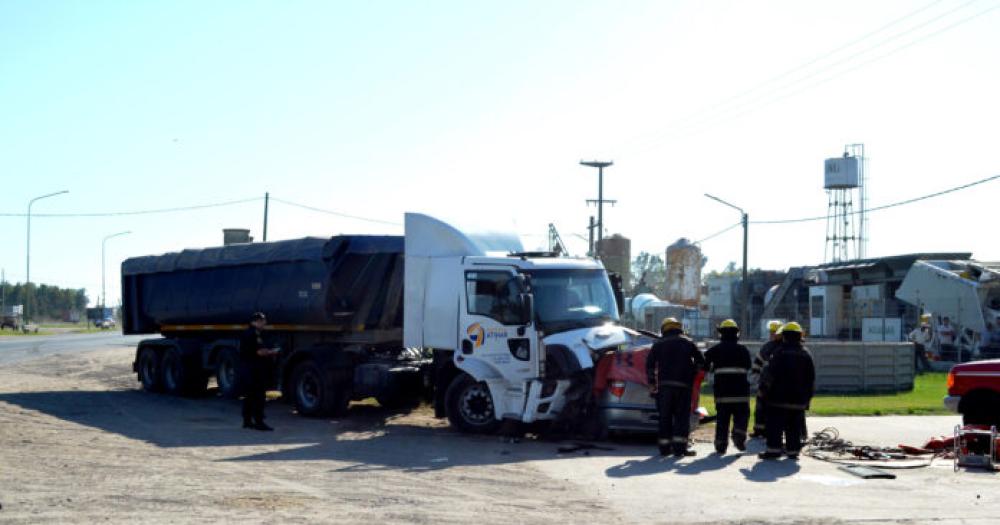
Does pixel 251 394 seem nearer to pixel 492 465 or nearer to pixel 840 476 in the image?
pixel 492 465

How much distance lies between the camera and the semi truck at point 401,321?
14.5 meters

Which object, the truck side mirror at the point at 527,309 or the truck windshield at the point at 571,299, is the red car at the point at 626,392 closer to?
the truck windshield at the point at 571,299

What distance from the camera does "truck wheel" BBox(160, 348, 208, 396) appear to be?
21422 mm

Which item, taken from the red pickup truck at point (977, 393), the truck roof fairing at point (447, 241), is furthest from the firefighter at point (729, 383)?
the truck roof fairing at point (447, 241)

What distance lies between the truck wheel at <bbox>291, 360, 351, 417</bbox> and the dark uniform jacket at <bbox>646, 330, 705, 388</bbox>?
607cm

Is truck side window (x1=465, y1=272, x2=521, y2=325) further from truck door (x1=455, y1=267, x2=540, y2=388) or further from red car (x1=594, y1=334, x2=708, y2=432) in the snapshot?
red car (x1=594, y1=334, x2=708, y2=432)

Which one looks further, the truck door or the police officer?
the police officer

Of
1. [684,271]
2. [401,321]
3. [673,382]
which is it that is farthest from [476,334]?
[684,271]

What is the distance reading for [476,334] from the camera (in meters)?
15.0

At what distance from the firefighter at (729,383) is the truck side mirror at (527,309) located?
8.26ft

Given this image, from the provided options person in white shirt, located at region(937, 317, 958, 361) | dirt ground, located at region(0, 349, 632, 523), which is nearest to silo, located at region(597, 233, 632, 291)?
person in white shirt, located at region(937, 317, 958, 361)

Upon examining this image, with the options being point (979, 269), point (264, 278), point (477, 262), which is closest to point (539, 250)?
point (477, 262)

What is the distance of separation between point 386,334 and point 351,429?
2.29 meters

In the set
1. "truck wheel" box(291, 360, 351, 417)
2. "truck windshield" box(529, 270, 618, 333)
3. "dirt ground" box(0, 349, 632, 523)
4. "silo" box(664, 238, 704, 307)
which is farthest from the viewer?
"silo" box(664, 238, 704, 307)
